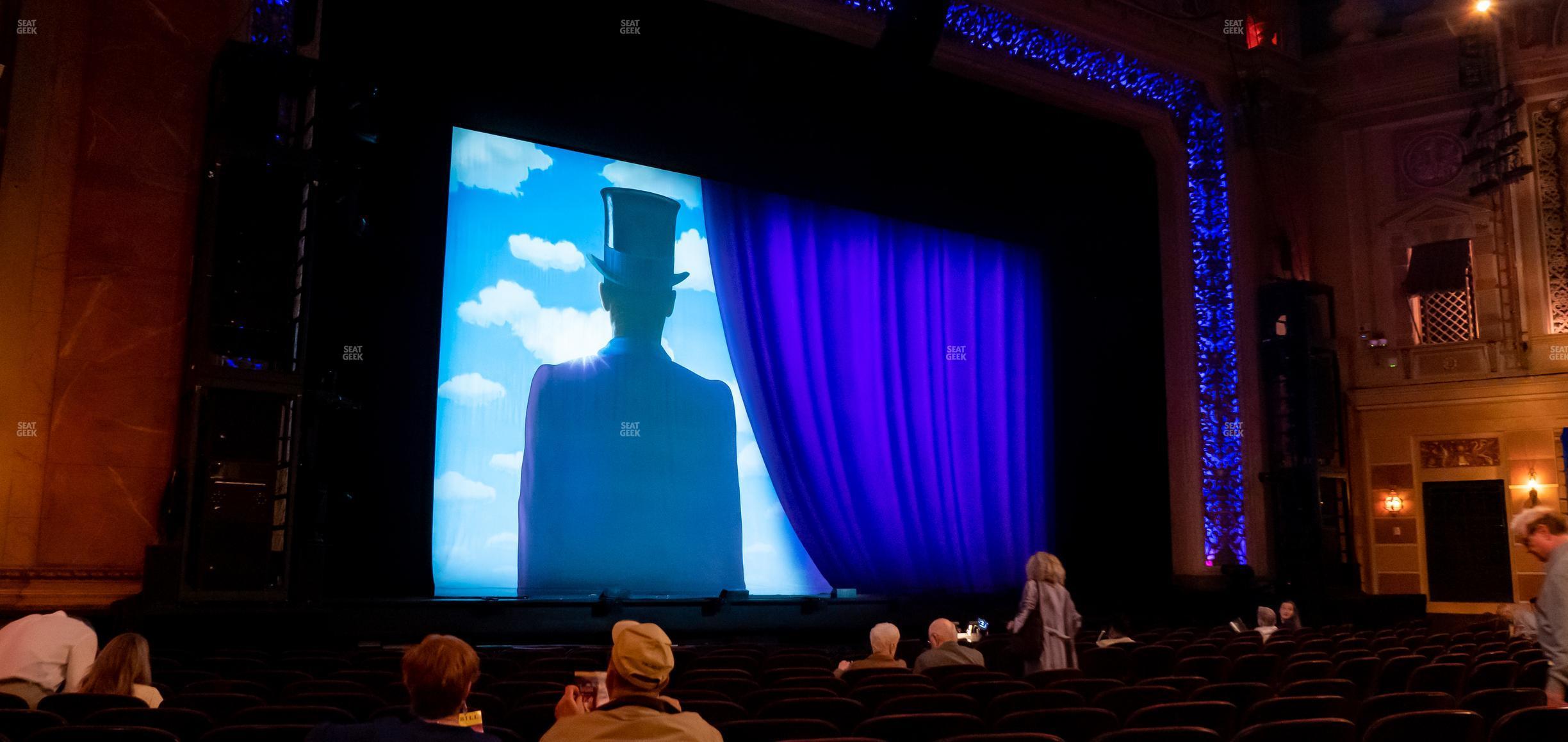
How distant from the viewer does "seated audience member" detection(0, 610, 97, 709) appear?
477cm

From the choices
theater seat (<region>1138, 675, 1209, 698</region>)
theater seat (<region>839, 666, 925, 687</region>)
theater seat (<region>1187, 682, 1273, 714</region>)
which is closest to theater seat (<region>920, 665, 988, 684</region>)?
theater seat (<region>839, 666, 925, 687</region>)

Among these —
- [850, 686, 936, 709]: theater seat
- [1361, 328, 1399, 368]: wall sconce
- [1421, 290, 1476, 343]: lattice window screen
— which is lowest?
[850, 686, 936, 709]: theater seat

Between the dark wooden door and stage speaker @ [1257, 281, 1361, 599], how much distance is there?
1.39m

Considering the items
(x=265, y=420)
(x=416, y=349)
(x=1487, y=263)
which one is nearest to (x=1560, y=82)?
(x=1487, y=263)

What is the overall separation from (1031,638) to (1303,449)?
8.90m

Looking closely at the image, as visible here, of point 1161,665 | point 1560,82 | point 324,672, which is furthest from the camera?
point 1560,82

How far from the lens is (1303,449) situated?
1486cm

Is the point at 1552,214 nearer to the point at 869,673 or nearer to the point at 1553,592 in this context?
the point at 1553,592

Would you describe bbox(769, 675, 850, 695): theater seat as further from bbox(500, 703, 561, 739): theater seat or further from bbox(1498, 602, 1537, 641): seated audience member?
bbox(1498, 602, 1537, 641): seated audience member

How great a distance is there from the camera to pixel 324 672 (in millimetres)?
6004

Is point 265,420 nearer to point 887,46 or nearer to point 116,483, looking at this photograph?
point 116,483

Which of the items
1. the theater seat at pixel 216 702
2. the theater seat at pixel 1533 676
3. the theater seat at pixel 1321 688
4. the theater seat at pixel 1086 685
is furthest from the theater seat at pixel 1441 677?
the theater seat at pixel 216 702

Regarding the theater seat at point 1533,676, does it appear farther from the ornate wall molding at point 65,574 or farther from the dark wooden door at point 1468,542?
the dark wooden door at point 1468,542

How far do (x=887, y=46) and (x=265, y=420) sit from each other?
6.70 m
